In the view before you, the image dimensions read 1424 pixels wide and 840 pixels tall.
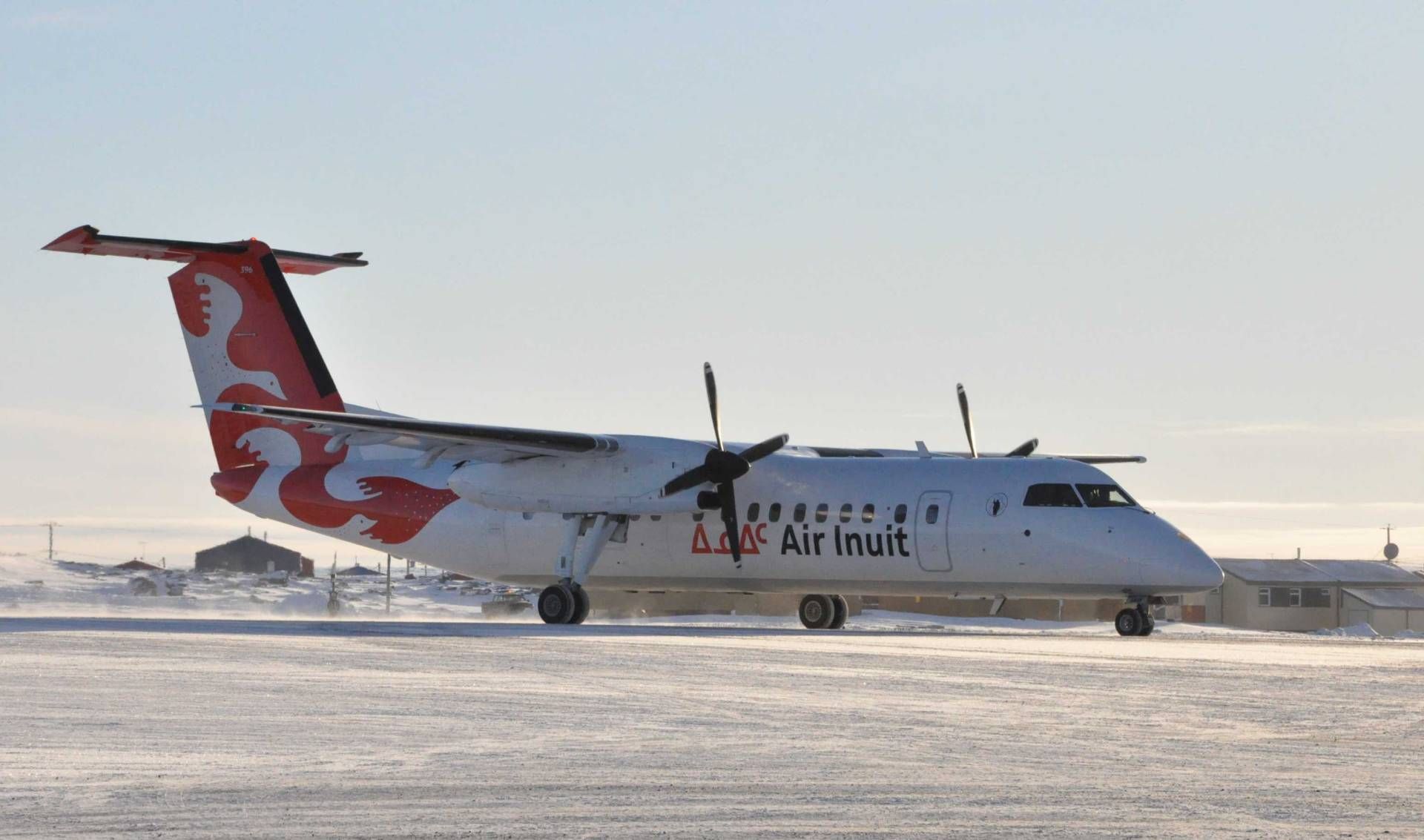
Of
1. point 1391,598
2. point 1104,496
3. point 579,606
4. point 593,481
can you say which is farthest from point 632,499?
point 1391,598

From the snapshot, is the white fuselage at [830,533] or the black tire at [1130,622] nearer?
the white fuselage at [830,533]

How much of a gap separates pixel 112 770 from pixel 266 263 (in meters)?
26.3

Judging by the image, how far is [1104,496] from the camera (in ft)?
92.8

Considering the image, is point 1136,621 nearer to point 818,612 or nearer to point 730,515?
point 818,612

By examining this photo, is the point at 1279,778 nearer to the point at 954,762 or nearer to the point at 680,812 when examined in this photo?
the point at 954,762

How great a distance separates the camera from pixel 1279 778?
1072cm

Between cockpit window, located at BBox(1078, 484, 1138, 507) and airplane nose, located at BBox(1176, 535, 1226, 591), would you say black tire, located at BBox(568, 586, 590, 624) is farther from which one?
airplane nose, located at BBox(1176, 535, 1226, 591)

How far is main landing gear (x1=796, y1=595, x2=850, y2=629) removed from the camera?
33.2m

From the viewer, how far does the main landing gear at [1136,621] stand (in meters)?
28.7

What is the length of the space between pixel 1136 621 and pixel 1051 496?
2664mm

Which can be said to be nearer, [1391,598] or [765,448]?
[765,448]

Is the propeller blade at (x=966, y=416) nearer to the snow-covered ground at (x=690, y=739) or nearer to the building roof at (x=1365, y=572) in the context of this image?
the snow-covered ground at (x=690, y=739)

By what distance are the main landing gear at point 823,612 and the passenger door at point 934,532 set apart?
172 inches

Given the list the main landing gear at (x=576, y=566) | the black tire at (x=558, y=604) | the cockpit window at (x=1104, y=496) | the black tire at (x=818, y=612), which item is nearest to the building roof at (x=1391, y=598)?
the black tire at (x=818, y=612)
